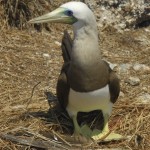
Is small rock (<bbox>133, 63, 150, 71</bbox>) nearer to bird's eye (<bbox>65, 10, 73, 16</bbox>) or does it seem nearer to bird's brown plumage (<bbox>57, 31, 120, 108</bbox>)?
bird's brown plumage (<bbox>57, 31, 120, 108</bbox>)

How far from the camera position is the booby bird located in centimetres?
336

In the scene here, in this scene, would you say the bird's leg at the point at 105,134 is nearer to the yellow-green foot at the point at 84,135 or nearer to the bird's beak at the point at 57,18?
the yellow-green foot at the point at 84,135

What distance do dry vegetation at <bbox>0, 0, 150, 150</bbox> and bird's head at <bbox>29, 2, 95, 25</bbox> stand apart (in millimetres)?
853

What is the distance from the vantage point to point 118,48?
534 cm

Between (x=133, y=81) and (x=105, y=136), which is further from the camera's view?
(x=133, y=81)

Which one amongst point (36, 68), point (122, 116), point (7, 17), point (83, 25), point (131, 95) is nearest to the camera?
point (83, 25)

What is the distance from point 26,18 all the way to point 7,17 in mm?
207

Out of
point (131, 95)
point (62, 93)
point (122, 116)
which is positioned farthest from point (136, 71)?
point (62, 93)

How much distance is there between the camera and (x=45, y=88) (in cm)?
439

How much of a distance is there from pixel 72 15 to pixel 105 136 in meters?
0.98

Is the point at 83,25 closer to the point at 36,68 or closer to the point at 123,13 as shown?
the point at 36,68

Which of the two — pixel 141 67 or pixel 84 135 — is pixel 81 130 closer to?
pixel 84 135

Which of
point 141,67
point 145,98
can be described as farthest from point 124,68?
point 145,98

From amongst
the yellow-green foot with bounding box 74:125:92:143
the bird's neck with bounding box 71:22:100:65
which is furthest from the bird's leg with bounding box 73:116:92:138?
the bird's neck with bounding box 71:22:100:65
